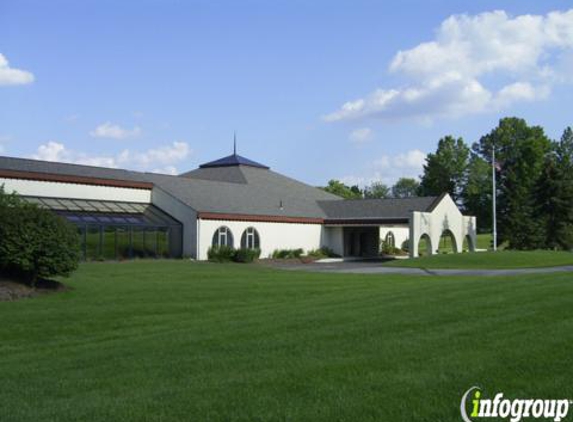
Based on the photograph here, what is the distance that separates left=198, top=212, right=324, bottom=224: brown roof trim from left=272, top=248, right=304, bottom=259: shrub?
2.05m

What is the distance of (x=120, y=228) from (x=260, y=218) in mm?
10209

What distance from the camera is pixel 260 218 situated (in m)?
44.0

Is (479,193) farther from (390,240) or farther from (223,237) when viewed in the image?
(223,237)

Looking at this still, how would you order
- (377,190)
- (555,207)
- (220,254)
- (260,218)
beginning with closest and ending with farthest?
(220,254) → (260,218) → (555,207) → (377,190)

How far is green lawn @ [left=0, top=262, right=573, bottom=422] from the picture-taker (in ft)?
21.2

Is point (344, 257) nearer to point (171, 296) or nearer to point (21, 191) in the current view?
point (21, 191)

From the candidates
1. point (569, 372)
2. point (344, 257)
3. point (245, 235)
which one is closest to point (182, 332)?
point (569, 372)

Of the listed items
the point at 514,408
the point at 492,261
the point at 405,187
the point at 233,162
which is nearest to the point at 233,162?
the point at 233,162

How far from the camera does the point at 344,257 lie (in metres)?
49.4

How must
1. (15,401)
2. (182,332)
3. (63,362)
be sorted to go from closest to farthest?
(15,401), (63,362), (182,332)

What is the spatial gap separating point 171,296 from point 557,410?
45.5 feet

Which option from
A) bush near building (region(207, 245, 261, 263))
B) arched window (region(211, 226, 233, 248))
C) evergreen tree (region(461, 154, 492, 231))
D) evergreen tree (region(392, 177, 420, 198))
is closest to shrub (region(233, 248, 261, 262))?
bush near building (region(207, 245, 261, 263))

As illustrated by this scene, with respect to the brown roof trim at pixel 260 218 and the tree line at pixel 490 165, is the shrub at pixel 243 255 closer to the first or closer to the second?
the brown roof trim at pixel 260 218

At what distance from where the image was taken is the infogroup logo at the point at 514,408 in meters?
5.82
